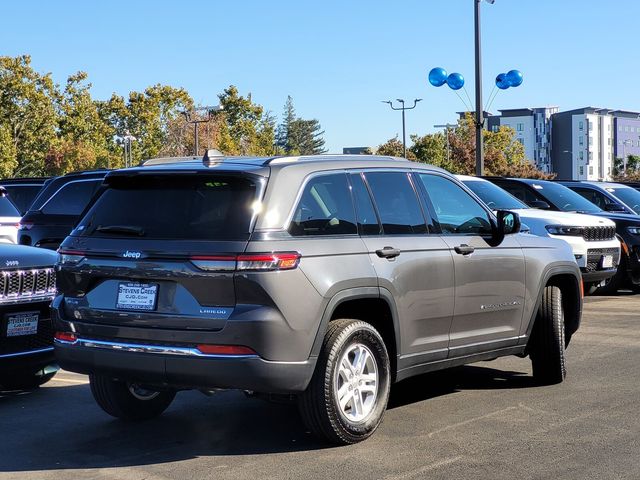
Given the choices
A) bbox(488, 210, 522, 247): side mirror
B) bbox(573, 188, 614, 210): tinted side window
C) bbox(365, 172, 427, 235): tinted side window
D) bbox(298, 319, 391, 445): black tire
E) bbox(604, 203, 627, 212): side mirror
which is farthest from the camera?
bbox(573, 188, 614, 210): tinted side window

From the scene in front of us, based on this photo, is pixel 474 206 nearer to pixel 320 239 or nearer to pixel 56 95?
pixel 320 239

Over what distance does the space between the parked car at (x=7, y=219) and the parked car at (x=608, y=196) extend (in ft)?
33.4

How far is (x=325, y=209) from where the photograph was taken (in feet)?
19.4

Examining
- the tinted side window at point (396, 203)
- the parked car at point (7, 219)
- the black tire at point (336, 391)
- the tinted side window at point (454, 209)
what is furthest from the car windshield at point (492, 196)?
the black tire at point (336, 391)

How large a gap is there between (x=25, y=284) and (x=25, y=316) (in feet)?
0.81

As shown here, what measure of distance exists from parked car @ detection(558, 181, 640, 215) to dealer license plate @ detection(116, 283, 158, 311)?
43.4 ft

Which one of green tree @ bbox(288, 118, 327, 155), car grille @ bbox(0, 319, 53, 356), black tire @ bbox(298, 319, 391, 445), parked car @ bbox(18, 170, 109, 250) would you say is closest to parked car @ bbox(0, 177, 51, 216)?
parked car @ bbox(18, 170, 109, 250)

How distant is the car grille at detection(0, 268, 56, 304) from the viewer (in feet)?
23.4

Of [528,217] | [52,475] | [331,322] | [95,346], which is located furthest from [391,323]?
[528,217]

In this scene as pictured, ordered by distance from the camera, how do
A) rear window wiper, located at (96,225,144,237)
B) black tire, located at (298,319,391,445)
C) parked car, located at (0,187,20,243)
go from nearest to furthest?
black tire, located at (298,319,391,445)
rear window wiper, located at (96,225,144,237)
parked car, located at (0,187,20,243)

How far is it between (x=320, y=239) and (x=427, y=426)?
5.29 ft

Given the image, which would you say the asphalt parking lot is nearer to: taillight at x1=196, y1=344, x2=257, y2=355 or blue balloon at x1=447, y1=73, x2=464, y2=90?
taillight at x1=196, y1=344, x2=257, y2=355

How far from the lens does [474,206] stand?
727 cm

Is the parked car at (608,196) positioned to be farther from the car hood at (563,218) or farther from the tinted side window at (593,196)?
the car hood at (563,218)
